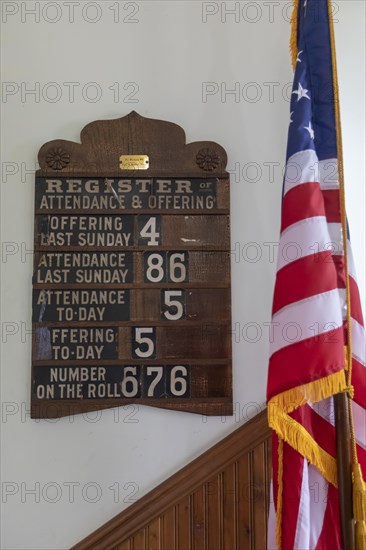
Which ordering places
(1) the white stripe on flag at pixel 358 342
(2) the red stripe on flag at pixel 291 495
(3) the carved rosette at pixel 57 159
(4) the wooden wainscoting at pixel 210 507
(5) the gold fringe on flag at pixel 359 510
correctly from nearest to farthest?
(5) the gold fringe on flag at pixel 359 510 → (2) the red stripe on flag at pixel 291 495 → (1) the white stripe on flag at pixel 358 342 → (4) the wooden wainscoting at pixel 210 507 → (3) the carved rosette at pixel 57 159

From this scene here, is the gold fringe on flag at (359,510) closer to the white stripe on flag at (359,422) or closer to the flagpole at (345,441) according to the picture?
the flagpole at (345,441)

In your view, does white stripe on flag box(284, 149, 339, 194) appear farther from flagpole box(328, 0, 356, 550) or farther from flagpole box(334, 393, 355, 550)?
flagpole box(334, 393, 355, 550)

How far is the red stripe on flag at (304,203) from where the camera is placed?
163 centimetres

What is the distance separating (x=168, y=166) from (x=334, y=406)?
3.20ft

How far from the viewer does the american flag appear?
1.55 metres

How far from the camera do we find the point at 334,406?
1.58m

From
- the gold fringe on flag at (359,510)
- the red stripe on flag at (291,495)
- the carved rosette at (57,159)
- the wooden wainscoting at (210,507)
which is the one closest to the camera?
the gold fringe on flag at (359,510)

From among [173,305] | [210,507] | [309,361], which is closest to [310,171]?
[309,361]

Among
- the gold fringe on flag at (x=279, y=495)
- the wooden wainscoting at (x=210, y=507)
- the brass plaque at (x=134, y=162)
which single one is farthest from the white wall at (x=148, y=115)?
the gold fringe on flag at (x=279, y=495)

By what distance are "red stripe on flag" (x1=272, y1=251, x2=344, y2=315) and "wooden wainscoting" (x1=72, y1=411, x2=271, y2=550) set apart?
0.53 meters

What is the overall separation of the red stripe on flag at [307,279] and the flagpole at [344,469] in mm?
281

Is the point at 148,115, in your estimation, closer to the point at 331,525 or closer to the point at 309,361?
the point at 309,361

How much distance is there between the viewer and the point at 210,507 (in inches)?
75.9

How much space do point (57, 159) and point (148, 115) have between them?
1.17ft
